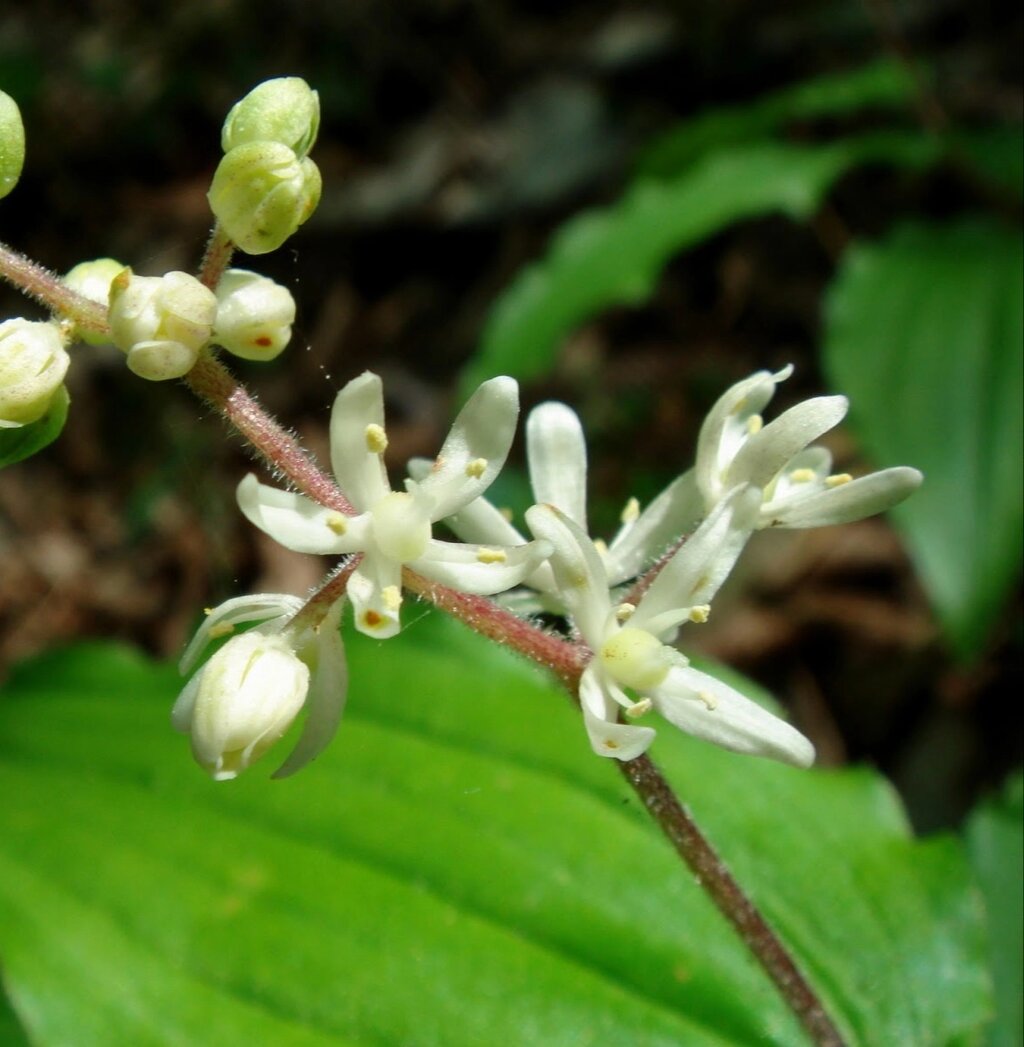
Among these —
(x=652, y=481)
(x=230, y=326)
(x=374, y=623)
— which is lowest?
(x=652, y=481)

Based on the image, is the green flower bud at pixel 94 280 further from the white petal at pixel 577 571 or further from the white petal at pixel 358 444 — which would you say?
the white petal at pixel 577 571

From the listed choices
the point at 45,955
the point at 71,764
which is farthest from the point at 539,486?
the point at 71,764

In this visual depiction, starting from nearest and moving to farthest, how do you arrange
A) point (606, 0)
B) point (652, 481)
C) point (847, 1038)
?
point (847, 1038) → point (652, 481) → point (606, 0)

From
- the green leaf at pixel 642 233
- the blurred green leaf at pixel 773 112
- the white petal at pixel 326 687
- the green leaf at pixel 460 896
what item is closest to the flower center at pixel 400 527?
the white petal at pixel 326 687

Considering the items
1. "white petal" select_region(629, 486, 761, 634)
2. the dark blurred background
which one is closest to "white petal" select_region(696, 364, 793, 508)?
"white petal" select_region(629, 486, 761, 634)

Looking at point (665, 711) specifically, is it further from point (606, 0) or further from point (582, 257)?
point (606, 0)

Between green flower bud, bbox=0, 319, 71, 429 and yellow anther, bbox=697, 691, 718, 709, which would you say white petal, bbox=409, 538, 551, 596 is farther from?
green flower bud, bbox=0, 319, 71, 429

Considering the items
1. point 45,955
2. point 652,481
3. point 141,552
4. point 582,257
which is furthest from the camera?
point 141,552

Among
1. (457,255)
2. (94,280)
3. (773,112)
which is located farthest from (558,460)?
(457,255)
